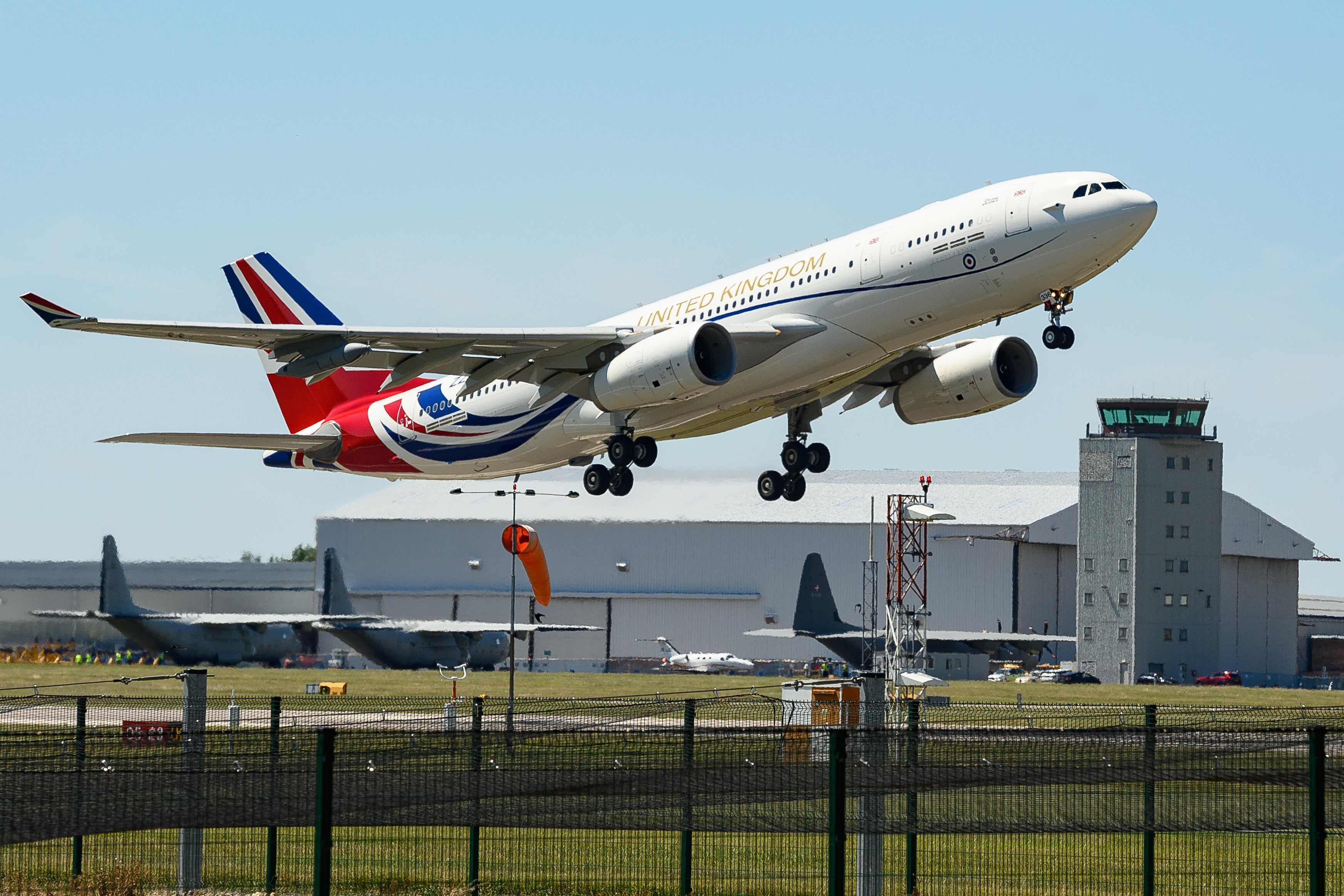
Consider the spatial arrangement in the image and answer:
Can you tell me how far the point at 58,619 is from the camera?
294 feet

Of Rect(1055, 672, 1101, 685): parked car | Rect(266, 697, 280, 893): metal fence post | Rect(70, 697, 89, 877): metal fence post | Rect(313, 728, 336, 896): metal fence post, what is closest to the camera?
Rect(313, 728, 336, 896): metal fence post

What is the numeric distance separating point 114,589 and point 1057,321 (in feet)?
203

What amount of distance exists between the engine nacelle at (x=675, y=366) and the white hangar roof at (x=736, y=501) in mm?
66246

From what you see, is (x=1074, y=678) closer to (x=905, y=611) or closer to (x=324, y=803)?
(x=905, y=611)

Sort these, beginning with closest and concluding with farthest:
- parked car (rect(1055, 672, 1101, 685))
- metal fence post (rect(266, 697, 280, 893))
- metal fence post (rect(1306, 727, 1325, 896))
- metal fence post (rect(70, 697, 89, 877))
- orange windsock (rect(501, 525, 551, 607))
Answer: metal fence post (rect(70, 697, 89, 877))
metal fence post (rect(1306, 727, 1325, 896))
metal fence post (rect(266, 697, 280, 893))
orange windsock (rect(501, 525, 551, 607))
parked car (rect(1055, 672, 1101, 685))

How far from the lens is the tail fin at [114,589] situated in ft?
262

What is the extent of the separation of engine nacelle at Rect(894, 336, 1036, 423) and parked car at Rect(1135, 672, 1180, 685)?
56554 mm

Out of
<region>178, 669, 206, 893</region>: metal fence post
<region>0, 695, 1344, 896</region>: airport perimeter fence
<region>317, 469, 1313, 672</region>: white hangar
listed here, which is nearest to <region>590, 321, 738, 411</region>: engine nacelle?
<region>178, 669, 206, 893</region>: metal fence post

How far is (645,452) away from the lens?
37844 millimetres

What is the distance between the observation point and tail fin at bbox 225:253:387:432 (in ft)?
151

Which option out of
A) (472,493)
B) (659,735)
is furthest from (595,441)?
(472,493)

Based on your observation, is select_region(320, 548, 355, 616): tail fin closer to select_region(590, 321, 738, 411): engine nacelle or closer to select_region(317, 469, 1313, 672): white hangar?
select_region(317, 469, 1313, 672): white hangar

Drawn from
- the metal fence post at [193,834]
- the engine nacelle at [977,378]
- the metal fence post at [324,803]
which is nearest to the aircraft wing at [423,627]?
the engine nacelle at [977,378]

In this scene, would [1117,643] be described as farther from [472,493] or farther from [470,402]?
[470,402]
